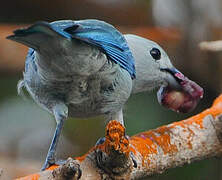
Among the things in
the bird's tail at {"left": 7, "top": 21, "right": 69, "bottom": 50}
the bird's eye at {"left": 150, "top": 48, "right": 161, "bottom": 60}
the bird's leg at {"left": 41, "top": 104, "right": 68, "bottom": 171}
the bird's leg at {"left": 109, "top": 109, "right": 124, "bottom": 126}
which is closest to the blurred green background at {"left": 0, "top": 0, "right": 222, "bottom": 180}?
the bird's eye at {"left": 150, "top": 48, "right": 161, "bottom": 60}

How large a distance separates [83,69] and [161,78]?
639 mm

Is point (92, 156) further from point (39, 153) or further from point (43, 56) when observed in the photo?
point (39, 153)

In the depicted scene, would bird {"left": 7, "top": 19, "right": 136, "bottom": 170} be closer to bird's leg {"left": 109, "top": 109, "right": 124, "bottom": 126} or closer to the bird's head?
bird's leg {"left": 109, "top": 109, "right": 124, "bottom": 126}

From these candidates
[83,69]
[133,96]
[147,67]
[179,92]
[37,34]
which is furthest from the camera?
[133,96]

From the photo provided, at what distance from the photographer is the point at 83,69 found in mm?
2068

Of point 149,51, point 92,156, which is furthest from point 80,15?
point 92,156

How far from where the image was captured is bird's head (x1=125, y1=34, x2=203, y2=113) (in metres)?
2.49

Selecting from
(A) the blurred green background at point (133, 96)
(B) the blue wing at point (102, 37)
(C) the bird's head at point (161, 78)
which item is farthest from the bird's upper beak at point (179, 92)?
(A) the blurred green background at point (133, 96)

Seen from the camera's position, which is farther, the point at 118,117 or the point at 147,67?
the point at 147,67

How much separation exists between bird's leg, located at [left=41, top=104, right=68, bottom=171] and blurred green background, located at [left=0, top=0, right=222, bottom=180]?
4.41 ft

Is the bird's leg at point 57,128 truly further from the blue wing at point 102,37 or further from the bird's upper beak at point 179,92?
the bird's upper beak at point 179,92

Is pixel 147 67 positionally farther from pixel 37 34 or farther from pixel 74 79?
pixel 37 34

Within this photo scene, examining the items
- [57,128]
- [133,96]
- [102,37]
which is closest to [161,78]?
[102,37]

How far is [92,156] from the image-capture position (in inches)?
77.1
